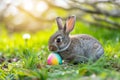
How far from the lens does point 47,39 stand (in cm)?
993

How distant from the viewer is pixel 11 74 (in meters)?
6.05

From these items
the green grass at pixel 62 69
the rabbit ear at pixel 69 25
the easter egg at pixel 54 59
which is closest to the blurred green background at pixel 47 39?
the green grass at pixel 62 69

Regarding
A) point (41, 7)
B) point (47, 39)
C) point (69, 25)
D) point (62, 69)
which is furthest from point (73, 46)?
point (41, 7)

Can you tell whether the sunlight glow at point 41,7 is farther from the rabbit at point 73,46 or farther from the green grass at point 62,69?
the rabbit at point 73,46

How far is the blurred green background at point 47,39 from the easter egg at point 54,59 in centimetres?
11

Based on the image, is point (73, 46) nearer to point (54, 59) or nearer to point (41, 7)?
point (54, 59)

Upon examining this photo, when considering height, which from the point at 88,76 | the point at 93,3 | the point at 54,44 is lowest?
the point at 88,76

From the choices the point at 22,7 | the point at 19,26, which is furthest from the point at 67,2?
the point at 19,26

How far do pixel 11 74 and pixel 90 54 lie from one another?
1179mm

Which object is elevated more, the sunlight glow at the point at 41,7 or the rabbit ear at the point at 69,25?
the sunlight glow at the point at 41,7

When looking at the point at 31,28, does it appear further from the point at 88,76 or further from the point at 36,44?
the point at 88,76

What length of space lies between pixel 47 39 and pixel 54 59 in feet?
11.6

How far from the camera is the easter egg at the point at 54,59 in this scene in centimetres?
639

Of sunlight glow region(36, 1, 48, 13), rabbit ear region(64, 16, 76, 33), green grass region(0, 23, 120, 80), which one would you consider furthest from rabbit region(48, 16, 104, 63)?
sunlight glow region(36, 1, 48, 13)
